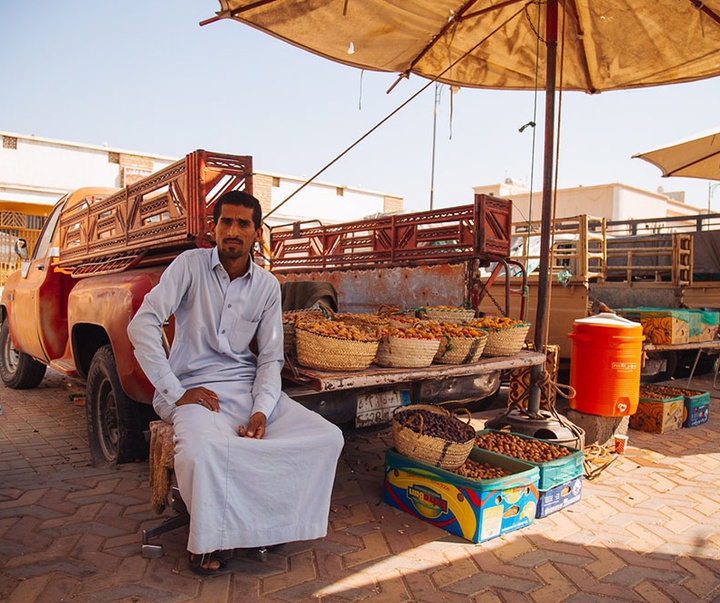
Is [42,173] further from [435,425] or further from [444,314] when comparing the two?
[435,425]

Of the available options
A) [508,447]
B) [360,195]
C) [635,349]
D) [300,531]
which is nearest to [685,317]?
[635,349]

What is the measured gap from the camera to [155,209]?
12.3 feet

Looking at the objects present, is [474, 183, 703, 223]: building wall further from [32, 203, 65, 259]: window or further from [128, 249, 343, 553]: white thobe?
[128, 249, 343, 553]: white thobe

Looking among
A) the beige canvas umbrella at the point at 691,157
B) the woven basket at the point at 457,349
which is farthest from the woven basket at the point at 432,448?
the beige canvas umbrella at the point at 691,157

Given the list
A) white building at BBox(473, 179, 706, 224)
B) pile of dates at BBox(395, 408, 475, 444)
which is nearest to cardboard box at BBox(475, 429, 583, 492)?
pile of dates at BBox(395, 408, 475, 444)

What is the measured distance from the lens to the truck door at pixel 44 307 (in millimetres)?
4973

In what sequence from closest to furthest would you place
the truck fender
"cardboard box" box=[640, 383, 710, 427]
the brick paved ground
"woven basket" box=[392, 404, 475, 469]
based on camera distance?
the brick paved ground < "woven basket" box=[392, 404, 475, 469] < the truck fender < "cardboard box" box=[640, 383, 710, 427]

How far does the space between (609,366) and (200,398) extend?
11.3 feet

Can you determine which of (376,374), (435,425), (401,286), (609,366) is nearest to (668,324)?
(609,366)

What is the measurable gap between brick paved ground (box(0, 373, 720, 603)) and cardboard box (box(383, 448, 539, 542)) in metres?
0.06

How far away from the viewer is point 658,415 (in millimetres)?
5477

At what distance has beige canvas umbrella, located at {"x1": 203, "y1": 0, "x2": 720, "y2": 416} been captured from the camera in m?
4.06

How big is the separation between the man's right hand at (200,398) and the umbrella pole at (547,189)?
2593 millimetres

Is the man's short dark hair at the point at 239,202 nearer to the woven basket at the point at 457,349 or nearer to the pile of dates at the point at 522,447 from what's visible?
the woven basket at the point at 457,349
